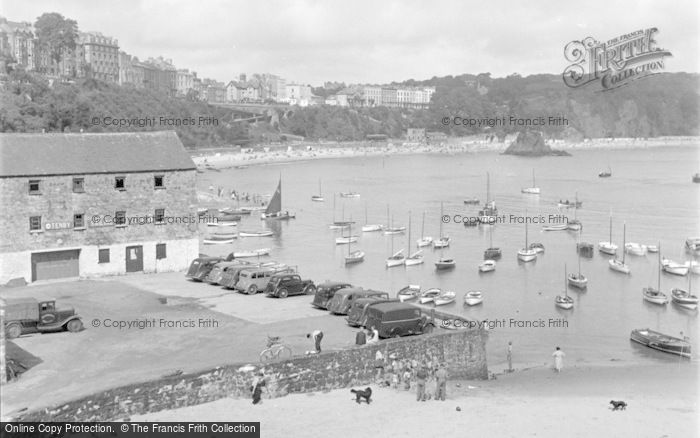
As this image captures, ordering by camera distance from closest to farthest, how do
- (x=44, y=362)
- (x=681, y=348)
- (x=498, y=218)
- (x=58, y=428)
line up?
(x=58, y=428)
(x=44, y=362)
(x=681, y=348)
(x=498, y=218)

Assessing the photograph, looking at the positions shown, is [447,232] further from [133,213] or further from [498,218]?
[133,213]

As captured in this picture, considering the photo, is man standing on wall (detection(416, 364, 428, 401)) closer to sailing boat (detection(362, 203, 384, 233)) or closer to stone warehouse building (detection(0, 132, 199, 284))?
stone warehouse building (detection(0, 132, 199, 284))

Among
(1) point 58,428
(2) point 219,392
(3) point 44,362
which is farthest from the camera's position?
Answer: (3) point 44,362

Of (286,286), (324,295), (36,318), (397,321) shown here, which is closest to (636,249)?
(286,286)

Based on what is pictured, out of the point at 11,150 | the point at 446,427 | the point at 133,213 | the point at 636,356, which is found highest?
the point at 11,150

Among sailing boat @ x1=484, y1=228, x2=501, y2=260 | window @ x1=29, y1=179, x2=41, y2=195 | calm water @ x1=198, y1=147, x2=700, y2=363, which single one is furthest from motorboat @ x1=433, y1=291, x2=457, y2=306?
window @ x1=29, y1=179, x2=41, y2=195

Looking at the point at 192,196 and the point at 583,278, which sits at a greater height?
the point at 192,196

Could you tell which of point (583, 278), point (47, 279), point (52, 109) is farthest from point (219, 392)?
point (52, 109)
